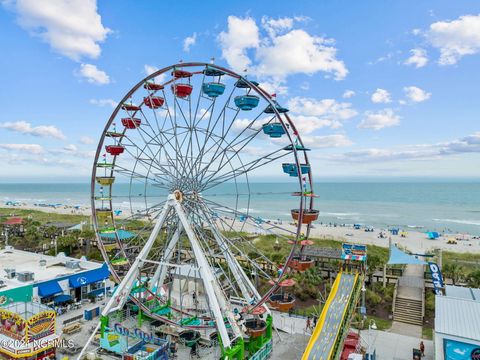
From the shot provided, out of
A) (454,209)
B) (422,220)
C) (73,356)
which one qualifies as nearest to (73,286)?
(73,356)

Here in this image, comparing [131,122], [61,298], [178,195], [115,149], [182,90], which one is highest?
[182,90]

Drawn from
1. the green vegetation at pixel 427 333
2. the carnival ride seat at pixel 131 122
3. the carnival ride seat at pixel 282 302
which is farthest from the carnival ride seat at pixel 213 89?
the green vegetation at pixel 427 333

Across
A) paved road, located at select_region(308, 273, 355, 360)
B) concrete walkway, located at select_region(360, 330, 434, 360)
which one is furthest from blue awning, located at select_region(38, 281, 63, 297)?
concrete walkway, located at select_region(360, 330, 434, 360)

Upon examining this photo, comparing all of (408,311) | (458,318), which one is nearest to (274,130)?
(458,318)

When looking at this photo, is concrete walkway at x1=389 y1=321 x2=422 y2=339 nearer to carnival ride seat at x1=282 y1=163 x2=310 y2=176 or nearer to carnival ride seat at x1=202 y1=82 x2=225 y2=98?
carnival ride seat at x1=282 y1=163 x2=310 y2=176

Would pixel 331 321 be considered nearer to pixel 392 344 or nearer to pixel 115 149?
pixel 392 344

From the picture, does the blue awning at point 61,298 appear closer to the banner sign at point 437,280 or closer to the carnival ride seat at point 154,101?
the carnival ride seat at point 154,101
